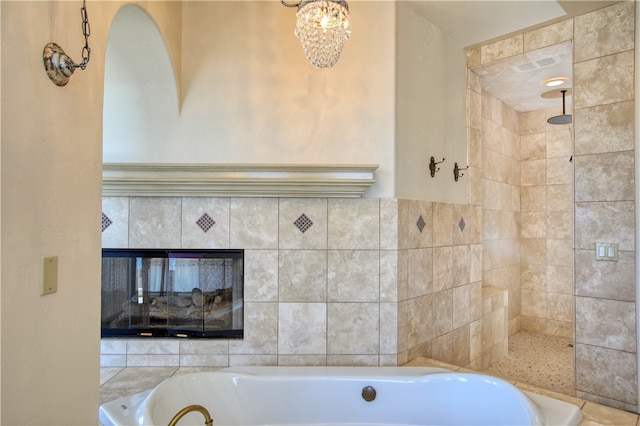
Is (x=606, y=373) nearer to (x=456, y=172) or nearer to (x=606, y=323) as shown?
(x=606, y=323)

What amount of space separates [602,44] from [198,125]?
247 cm

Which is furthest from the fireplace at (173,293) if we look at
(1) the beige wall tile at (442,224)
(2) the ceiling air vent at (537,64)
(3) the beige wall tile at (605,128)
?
(2) the ceiling air vent at (537,64)

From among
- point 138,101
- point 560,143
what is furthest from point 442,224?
point 560,143

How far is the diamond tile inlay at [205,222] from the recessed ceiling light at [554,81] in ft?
10.2

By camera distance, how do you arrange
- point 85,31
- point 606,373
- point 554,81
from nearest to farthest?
1. point 85,31
2. point 606,373
3. point 554,81

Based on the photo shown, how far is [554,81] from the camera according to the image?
10.9 feet

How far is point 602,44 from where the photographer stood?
7.25ft

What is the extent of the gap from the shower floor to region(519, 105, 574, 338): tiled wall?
0.93ft

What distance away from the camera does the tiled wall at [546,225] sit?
402 cm

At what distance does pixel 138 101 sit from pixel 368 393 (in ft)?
7.08

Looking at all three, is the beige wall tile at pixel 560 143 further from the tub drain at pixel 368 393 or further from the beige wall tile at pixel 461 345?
the tub drain at pixel 368 393

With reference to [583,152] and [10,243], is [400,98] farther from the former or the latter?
[10,243]

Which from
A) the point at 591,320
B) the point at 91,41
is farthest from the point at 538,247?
the point at 91,41

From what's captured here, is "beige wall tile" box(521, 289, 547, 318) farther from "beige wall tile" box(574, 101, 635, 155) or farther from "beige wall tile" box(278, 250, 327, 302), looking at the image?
"beige wall tile" box(278, 250, 327, 302)
